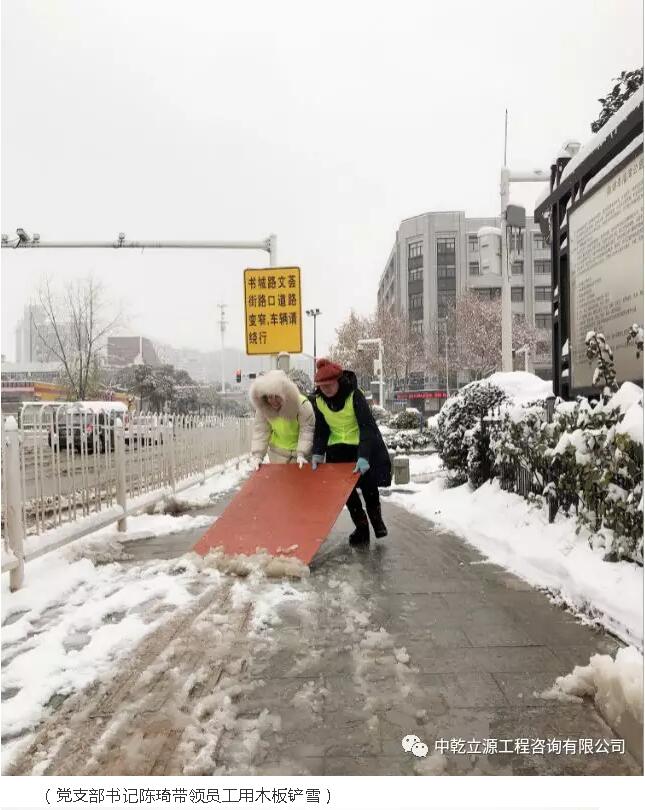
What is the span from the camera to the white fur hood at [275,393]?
5012 mm

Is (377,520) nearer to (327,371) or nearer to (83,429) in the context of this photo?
(327,371)

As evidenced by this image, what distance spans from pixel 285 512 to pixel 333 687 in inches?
88.9

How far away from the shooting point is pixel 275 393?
197 inches

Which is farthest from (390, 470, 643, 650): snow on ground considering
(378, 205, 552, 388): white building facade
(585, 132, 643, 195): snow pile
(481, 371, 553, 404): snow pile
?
(378, 205, 552, 388): white building facade

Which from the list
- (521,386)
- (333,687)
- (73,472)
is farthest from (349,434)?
(521,386)

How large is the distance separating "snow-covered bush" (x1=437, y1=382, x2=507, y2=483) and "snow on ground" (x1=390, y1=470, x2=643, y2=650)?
564 mm

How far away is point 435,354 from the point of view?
44.8 metres

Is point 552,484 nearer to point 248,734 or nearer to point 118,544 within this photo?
Result: point 248,734

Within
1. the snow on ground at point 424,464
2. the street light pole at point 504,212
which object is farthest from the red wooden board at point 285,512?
the street light pole at point 504,212

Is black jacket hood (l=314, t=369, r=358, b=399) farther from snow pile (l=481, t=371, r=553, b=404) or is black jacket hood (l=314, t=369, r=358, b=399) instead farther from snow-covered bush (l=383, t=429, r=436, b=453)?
snow-covered bush (l=383, t=429, r=436, b=453)

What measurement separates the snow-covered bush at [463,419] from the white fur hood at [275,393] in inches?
104

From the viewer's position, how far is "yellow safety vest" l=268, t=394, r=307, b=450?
211 inches

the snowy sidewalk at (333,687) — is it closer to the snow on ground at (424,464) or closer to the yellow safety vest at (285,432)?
the yellow safety vest at (285,432)

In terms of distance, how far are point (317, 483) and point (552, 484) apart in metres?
1.76
